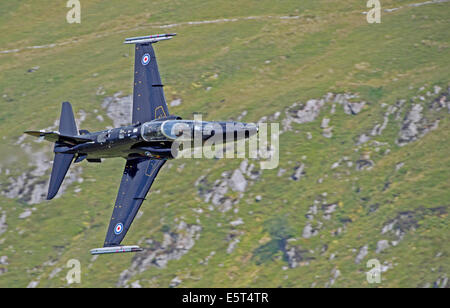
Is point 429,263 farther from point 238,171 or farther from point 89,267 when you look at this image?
point 89,267

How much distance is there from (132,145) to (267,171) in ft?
72.5

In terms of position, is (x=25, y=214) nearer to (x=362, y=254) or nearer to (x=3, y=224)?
(x=3, y=224)

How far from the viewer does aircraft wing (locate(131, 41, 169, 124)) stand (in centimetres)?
4831

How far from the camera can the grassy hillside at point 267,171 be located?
2418 inches

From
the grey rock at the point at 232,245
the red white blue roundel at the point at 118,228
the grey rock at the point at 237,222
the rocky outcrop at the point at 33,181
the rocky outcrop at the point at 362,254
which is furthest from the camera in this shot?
the rocky outcrop at the point at 33,181

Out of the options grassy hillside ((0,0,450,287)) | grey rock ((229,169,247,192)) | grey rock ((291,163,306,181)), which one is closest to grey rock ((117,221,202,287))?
grassy hillside ((0,0,450,287))

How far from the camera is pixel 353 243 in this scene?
61.8m

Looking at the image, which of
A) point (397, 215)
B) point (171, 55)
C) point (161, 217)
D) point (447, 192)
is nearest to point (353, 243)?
point (397, 215)

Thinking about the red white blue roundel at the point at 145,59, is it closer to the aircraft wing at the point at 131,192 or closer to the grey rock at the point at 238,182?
the aircraft wing at the point at 131,192

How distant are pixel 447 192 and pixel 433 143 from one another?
618 centimetres

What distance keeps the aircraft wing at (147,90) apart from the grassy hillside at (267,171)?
16.4 meters

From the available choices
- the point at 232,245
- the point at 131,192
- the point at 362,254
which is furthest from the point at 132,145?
the point at 362,254

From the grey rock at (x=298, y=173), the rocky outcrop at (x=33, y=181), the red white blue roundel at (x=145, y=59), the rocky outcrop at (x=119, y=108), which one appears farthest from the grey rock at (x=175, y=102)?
the red white blue roundel at (x=145, y=59)

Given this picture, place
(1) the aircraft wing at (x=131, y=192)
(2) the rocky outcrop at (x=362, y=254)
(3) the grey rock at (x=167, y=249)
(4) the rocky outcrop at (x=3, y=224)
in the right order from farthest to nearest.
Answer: (4) the rocky outcrop at (x=3, y=224) < (3) the grey rock at (x=167, y=249) < (2) the rocky outcrop at (x=362, y=254) < (1) the aircraft wing at (x=131, y=192)
